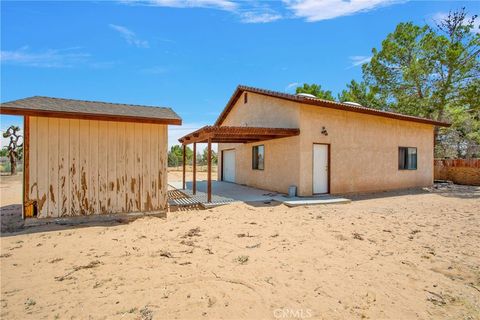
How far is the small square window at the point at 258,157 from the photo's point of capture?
12826 mm

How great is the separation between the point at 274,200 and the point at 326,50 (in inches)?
335

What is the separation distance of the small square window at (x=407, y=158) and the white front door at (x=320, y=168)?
504cm

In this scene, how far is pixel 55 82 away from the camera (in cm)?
1642

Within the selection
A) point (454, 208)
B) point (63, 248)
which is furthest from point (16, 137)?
point (454, 208)

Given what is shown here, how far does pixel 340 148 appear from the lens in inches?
425

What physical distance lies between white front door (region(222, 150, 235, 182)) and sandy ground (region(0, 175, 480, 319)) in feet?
32.3

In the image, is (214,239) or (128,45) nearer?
(214,239)

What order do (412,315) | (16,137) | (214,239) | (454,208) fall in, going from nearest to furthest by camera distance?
(412,315)
(214,239)
(454,208)
(16,137)

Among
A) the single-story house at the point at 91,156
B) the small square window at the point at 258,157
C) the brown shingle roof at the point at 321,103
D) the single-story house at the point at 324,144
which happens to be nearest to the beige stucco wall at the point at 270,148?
the single-story house at the point at 324,144

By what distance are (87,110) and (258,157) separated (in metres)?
8.39

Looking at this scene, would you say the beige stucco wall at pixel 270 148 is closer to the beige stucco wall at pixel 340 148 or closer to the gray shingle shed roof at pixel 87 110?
the beige stucco wall at pixel 340 148

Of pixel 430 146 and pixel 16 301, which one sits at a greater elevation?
pixel 430 146

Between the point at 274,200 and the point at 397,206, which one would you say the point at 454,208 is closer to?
the point at 397,206

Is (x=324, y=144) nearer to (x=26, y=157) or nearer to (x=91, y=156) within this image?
(x=91, y=156)
